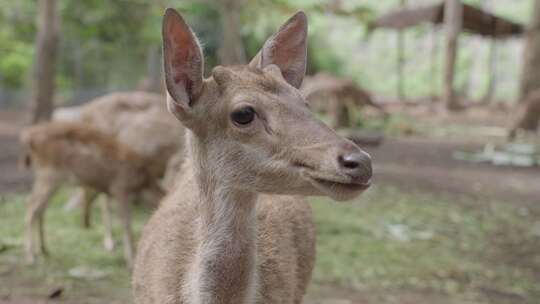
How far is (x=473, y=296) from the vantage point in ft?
16.8

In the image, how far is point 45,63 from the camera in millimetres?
9070

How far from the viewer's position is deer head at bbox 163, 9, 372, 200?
2.46 m

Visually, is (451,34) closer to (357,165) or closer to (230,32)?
(230,32)

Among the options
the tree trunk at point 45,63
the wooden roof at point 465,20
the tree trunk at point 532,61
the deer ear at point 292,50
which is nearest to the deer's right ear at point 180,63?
the deer ear at point 292,50

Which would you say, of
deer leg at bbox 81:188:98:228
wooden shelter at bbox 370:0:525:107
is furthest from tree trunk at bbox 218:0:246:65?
wooden shelter at bbox 370:0:525:107

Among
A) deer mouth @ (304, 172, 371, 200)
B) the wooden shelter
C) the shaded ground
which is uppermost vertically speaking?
the wooden shelter

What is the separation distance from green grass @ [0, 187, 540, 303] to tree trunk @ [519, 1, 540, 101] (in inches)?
303

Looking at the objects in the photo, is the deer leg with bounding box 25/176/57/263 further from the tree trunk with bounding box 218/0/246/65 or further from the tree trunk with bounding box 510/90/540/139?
the tree trunk with bounding box 510/90/540/139

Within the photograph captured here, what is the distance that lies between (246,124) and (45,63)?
727 centimetres

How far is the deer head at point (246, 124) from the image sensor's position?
2463mm

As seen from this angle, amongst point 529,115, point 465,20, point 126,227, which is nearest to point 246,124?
point 126,227

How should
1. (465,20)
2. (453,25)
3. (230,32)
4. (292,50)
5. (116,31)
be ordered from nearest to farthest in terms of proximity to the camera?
(292,50) → (230,32) → (116,31) → (453,25) → (465,20)

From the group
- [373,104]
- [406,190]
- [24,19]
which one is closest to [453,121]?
[373,104]

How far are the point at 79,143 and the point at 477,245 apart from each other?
4.04 m
